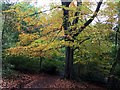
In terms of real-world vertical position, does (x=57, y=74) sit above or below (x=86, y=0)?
below

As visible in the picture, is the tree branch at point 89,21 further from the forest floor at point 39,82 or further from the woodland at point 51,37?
the forest floor at point 39,82

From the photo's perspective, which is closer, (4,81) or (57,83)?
(4,81)

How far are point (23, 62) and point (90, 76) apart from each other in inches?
57.3

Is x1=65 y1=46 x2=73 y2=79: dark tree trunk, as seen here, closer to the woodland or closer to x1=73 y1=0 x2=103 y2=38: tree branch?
the woodland

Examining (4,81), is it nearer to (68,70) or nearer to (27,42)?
(27,42)

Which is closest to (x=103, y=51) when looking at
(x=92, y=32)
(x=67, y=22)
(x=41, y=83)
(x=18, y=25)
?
(x=92, y=32)

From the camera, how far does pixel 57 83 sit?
144 inches

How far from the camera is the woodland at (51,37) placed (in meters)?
3.30

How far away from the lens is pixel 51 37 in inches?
133

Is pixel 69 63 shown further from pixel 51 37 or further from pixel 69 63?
pixel 51 37

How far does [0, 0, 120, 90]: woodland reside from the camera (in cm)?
330

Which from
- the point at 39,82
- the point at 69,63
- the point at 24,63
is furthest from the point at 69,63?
the point at 24,63

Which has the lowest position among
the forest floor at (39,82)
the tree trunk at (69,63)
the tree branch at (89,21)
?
the forest floor at (39,82)

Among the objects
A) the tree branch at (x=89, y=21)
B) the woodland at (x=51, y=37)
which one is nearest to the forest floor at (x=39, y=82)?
the woodland at (x=51, y=37)
